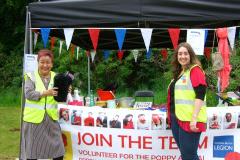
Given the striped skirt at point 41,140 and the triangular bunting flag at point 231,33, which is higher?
the triangular bunting flag at point 231,33

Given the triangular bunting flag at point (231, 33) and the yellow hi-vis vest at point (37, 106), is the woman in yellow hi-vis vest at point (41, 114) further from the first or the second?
the triangular bunting flag at point (231, 33)

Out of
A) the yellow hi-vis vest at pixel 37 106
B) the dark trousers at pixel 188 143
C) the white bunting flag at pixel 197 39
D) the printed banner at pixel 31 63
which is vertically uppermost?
the white bunting flag at pixel 197 39

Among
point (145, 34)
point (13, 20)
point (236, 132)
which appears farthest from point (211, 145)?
point (13, 20)

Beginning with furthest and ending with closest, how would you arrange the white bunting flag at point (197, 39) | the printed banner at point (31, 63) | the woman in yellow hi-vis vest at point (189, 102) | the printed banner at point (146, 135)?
1. the printed banner at point (31, 63)
2. the printed banner at point (146, 135)
3. the white bunting flag at point (197, 39)
4. the woman in yellow hi-vis vest at point (189, 102)

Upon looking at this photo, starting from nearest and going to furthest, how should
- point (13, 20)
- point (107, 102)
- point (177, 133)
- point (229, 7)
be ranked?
point (177, 133), point (229, 7), point (107, 102), point (13, 20)

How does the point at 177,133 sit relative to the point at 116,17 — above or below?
below

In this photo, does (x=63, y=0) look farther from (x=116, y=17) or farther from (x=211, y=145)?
(x=211, y=145)

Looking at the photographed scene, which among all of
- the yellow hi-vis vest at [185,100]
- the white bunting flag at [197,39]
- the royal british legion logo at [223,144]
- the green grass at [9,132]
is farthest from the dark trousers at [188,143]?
the green grass at [9,132]

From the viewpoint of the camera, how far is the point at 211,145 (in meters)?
5.12

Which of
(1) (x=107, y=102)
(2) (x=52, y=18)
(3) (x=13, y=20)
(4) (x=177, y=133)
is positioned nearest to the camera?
(4) (x=177, y=133)

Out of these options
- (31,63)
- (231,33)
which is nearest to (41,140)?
(31,63)

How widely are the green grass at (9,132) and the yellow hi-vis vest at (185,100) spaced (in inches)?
133

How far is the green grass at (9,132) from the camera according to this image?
7.16m

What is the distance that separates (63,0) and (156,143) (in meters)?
2.00
